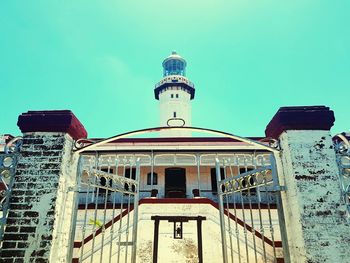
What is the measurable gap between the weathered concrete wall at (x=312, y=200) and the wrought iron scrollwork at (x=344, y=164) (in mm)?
64

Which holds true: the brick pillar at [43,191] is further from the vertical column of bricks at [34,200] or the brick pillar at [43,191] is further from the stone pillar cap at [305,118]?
the stone pillar cap at [305,118]

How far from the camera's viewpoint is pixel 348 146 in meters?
3.09

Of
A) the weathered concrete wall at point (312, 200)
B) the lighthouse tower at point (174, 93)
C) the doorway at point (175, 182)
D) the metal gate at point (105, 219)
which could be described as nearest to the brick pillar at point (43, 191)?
the metal gate at point (105, 219)

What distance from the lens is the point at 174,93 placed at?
32781mm

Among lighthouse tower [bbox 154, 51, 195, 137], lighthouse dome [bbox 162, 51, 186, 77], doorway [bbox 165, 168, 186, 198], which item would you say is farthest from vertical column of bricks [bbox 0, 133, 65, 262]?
lighthouse dome [bbox 162, 51, 186, 77]

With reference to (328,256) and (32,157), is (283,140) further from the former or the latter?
(32,157)

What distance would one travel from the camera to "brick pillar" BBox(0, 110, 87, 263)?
9.25 feet

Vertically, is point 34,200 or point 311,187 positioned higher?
point 311,187

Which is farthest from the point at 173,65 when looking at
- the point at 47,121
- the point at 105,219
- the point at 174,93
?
the point at 47,121

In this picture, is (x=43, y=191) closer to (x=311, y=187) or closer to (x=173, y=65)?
(x=311, y=187)

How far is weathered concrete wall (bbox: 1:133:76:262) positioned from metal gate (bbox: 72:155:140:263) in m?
0.21

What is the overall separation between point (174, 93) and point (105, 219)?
2796 cm

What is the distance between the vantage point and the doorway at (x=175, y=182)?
15.8 metres

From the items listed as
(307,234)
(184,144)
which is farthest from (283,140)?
(184,144)
